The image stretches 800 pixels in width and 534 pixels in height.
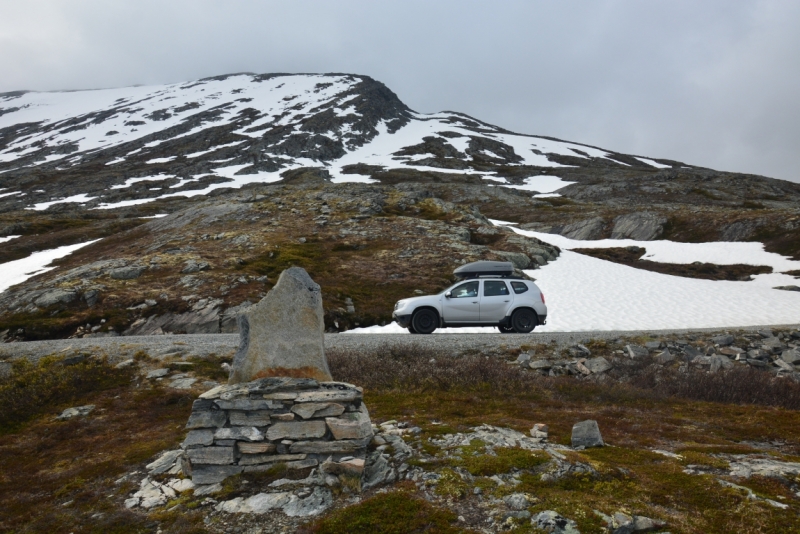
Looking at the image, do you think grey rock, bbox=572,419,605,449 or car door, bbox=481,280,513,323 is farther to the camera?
car door, bbox=481,280,513,323

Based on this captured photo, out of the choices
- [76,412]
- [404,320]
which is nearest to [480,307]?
[404,320]

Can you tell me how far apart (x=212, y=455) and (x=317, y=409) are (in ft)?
4.95

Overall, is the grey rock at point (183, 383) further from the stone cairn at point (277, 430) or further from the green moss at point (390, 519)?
the green moss at point (390, 519)

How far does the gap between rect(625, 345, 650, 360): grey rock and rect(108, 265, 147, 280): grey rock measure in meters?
25.7

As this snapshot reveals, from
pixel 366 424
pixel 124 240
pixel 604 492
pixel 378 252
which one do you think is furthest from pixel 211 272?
pixel 604 492

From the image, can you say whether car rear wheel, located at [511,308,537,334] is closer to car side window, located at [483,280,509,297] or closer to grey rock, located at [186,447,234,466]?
car side window, located at [483,280,509,297]

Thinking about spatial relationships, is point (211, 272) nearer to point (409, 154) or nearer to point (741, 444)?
point (741, 444)

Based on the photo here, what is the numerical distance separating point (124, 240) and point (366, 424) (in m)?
41.1

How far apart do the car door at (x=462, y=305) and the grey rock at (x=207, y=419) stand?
1144 cm

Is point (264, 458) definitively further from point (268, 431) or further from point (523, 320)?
point (523, 320)

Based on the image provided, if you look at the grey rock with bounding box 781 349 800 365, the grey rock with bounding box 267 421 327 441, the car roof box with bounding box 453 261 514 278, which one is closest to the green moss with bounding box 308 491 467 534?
the grey rock with bounding box 267 421 327 441

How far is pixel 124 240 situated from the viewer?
39.5 metres

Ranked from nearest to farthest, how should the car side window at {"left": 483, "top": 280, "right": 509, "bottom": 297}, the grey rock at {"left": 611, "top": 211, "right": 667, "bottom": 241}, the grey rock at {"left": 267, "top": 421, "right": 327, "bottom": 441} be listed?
the grey rock at {"left": 267, "top": 421, "right": 327, "bottom": 441} → the car side window at {"left": 483, "top": 280, "right": 509, "bottom": 297} → the grey rock at {"left": 611, "top": 211, "right": 667, "bottom": 241}

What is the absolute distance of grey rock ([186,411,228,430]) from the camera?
6219 millimetres
